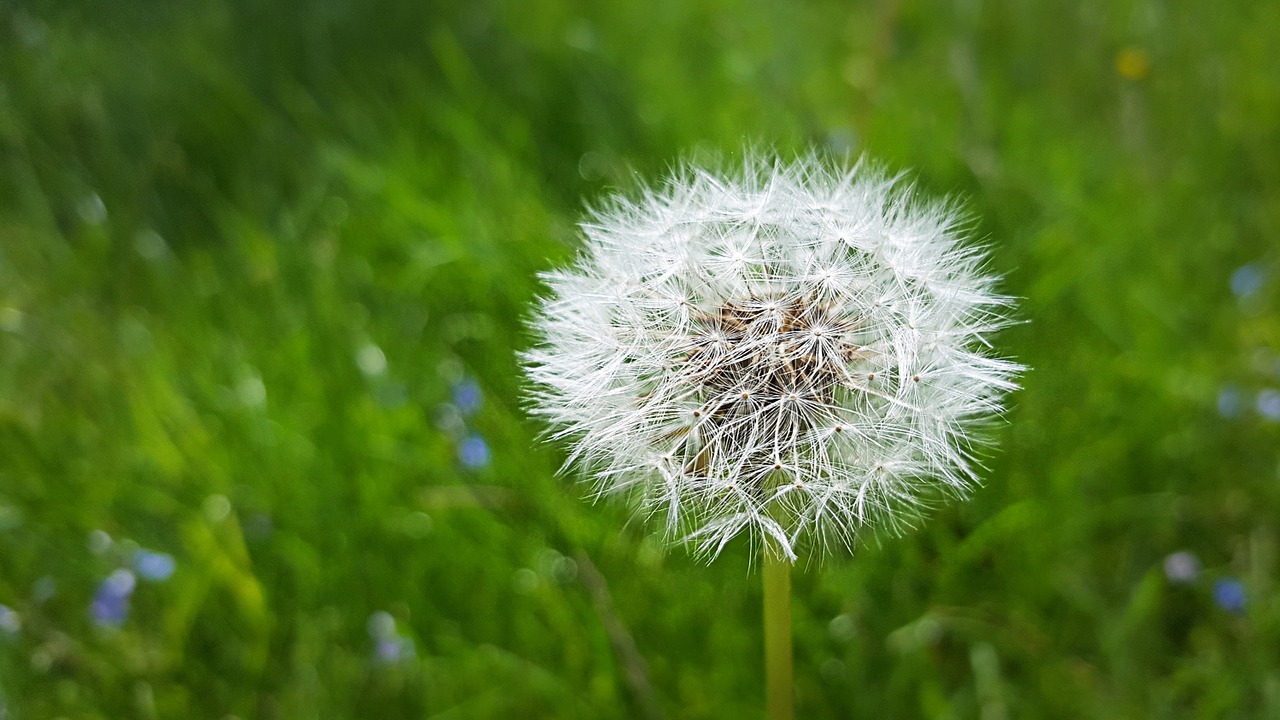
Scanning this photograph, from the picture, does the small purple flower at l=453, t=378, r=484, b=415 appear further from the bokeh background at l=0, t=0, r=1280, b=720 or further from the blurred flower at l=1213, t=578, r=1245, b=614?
the blurred flower at l=1213, t=578, r=1245, b=614

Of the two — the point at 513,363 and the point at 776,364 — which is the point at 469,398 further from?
the point at 776,364

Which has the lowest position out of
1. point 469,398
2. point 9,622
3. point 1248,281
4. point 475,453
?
point 9,622

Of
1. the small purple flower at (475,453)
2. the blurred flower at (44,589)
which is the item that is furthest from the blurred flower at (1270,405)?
the blurred flower at (44,589)

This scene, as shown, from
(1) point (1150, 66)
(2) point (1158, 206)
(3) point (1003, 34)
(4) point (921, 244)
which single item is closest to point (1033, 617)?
(4) point (921, 244)

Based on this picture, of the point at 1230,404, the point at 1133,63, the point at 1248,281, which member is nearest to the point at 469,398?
the point at 1230,404

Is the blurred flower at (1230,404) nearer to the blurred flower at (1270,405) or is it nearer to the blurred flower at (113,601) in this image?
the blurred flower at (1270,405)

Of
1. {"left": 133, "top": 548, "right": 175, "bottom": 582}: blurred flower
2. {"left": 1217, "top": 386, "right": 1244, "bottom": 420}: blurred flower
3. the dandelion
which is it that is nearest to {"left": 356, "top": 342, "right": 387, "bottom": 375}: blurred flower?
{"left": 133, "top": 548, "right": 175, "bottom": 582}: blurred flower
